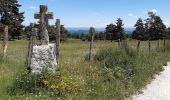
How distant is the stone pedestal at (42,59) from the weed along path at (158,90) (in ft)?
9.25

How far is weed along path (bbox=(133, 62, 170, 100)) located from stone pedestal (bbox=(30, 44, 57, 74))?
2.82 meters

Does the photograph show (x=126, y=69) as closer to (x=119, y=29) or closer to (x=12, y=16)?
(x=12, y=16)

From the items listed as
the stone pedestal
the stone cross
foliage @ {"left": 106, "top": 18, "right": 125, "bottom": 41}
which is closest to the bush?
the stone pedestal

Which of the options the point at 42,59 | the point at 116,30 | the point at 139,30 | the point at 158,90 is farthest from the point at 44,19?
the point at 139,30

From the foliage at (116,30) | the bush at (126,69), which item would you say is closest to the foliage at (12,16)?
the foliage at (116,30)

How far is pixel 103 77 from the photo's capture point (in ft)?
47.3

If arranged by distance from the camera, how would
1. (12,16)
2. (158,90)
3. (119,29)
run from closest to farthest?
(158,90) < (12,16) < (119,29)

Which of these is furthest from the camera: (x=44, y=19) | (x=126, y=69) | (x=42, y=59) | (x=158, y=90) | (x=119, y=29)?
(x=119, y=29)

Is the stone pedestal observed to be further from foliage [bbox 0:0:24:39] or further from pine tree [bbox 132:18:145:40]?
pine tree [bbox 132:18:145:40]

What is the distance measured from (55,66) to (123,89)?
7.70 ft

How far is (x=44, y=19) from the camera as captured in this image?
13578 millimetres

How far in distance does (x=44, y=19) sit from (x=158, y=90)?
4.93m

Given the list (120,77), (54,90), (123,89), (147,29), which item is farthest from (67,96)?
(147,29)

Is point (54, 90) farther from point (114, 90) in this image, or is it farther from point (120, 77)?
point (120, 77)
